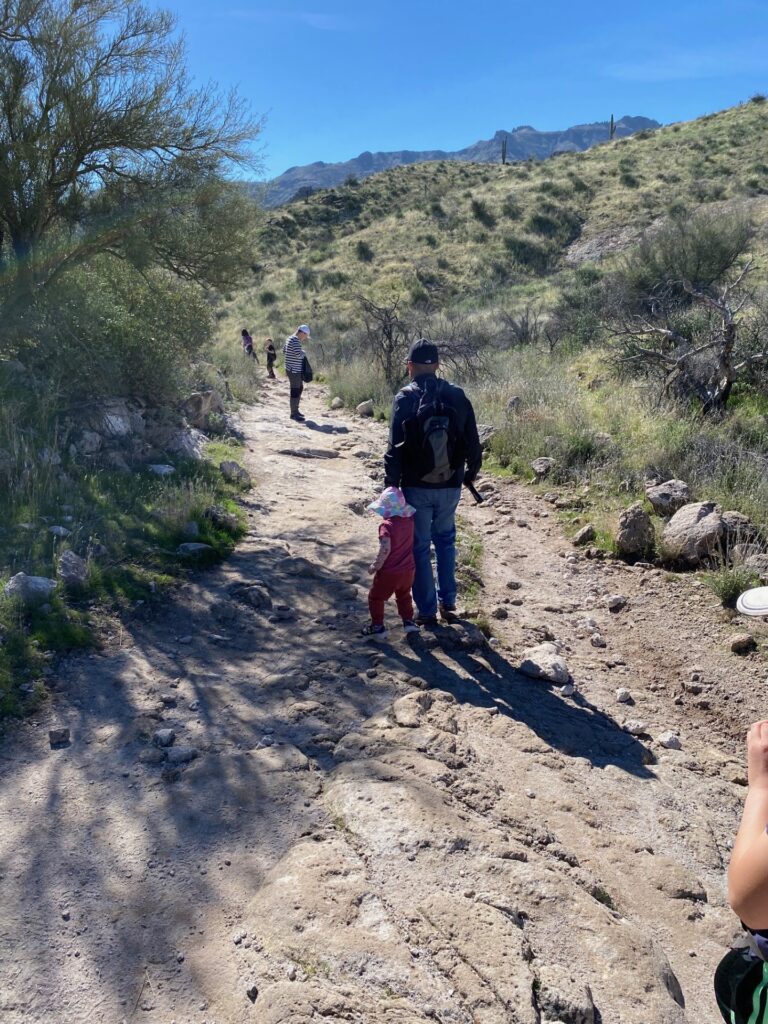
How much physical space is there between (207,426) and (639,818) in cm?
798

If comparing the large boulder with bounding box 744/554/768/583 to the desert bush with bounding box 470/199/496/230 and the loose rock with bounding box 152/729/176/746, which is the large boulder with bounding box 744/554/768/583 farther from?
the desert bush with bounding box 470/199/496/230

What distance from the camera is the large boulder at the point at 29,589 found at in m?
4.62

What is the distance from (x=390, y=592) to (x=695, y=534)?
2.73 m

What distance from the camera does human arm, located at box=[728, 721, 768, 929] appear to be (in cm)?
137

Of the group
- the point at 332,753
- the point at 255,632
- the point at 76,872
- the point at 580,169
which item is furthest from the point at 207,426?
the point at 580,169

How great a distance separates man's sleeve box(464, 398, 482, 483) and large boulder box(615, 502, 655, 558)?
7.01 feet

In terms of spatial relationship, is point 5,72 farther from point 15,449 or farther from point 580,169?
point 580,169

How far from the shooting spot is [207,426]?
10.1 m

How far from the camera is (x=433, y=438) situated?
460 cm

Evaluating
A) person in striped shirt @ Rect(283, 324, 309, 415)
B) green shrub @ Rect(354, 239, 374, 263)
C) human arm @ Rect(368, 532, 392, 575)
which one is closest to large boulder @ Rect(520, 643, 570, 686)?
human arm @ Rect(368, 532, 392, 575)

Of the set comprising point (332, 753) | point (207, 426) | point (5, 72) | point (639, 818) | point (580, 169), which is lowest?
point (639, 818)

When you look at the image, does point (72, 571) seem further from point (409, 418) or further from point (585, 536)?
point (585, 536)

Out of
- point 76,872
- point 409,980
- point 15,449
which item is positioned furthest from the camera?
point 15,449

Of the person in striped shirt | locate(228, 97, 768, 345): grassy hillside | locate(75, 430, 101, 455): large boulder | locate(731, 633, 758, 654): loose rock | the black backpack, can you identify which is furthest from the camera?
locate(228, 97, 768, 345): grassy hillside
